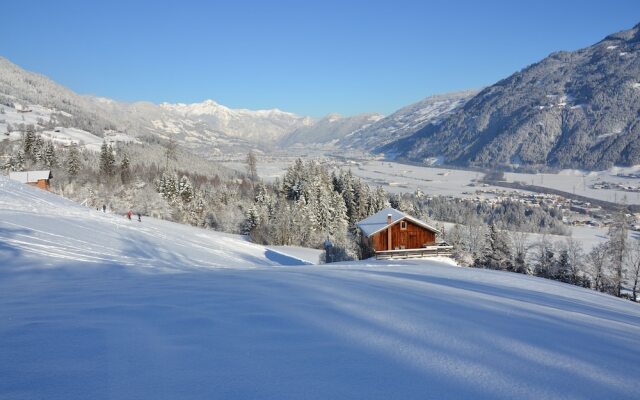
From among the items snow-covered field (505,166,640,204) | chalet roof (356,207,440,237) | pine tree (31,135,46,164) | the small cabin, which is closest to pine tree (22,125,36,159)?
pine tree (31,135,46,164)

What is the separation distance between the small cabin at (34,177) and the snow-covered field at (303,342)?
51.9 m

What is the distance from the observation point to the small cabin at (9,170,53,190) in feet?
161

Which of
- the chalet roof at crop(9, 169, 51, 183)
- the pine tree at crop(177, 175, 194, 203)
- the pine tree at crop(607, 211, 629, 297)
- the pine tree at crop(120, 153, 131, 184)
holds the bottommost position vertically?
the pine tree at crop(607, 211, 629, 297)

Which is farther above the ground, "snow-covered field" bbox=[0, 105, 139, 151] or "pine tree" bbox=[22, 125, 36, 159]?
"snow-covered field" bbox=[0, 105, 139, 151]

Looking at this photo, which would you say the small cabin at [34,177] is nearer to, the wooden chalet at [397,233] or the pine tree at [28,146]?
the pine tree at [28,146]

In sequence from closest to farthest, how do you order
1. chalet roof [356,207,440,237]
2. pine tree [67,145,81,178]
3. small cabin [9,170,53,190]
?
chalet roof [356,207,440,237]
small cabin [9,170,53,190]
pine tree [67,145,81,178]

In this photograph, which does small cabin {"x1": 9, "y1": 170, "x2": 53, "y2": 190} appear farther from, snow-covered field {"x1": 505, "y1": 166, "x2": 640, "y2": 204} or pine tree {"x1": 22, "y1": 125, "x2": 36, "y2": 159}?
snow-covered field {"x1": 505, "y1": 166, "x2": 640, "y2": 204}

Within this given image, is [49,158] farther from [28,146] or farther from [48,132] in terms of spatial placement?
[48,132]

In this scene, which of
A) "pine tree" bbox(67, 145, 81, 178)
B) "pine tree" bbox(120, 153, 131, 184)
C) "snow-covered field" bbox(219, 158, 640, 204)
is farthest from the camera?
"snow-covered field" bbox(219, 158, 640, 204)

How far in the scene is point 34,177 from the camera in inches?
1984

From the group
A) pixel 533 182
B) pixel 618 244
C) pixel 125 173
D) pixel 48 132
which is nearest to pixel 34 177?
pixel 125 173

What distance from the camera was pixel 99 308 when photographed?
519cm

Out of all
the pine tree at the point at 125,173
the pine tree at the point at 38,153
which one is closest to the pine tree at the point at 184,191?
the pine tree at the point at 125,173

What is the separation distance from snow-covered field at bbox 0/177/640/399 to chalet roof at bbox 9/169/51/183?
51.8 metres
